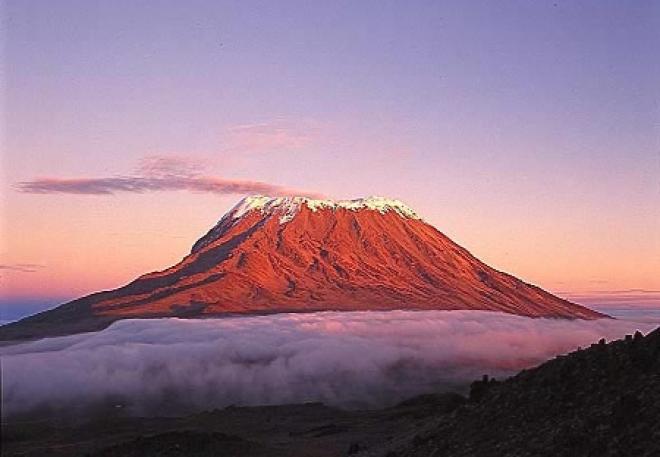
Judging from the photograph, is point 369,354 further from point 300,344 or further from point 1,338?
point 1,338

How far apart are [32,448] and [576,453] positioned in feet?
172

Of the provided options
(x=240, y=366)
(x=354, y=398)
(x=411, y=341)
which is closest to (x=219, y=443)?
(x=354, y=398)

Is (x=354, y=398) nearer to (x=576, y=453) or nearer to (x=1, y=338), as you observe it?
(x=576, y=453)

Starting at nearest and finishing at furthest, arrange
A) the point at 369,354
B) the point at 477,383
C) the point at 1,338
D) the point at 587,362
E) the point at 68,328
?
the point at 587,362, the point at 477,383, the point at 369,354, the point at 1,338, the point at 68,328

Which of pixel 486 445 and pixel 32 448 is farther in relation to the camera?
pixel 32 448

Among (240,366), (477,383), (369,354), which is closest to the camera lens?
(477,383)

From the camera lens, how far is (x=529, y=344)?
154625 millimetres

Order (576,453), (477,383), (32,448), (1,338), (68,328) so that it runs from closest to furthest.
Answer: (576,453) < (477,383) < (32,448) < (1,338) < (68,328)

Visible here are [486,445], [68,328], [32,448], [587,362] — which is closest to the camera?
[486,445]

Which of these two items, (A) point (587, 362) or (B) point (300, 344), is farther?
(B) point (300, 344)

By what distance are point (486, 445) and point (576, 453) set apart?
201 inches

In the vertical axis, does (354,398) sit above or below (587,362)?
below

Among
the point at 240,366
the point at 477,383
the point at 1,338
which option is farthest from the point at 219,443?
the point at 1,338

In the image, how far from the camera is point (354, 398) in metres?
106
